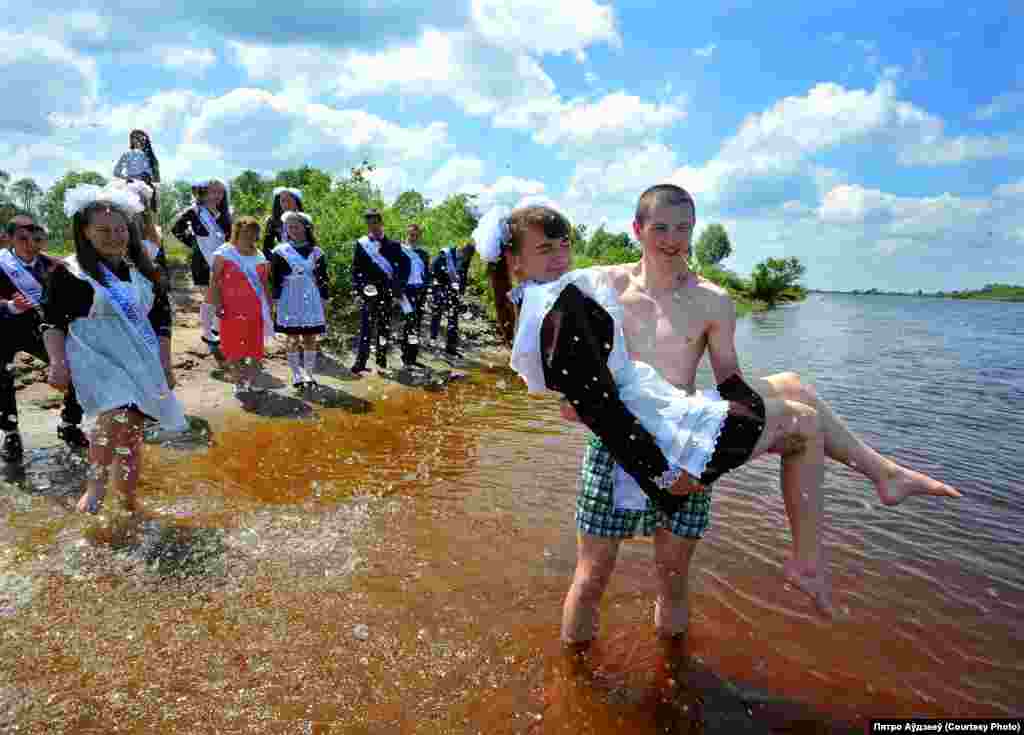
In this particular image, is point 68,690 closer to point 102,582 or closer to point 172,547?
point 102,582

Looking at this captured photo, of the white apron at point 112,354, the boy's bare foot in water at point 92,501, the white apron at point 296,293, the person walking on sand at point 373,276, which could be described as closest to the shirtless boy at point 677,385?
the white apron at point 112,354

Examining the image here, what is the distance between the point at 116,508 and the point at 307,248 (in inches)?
183

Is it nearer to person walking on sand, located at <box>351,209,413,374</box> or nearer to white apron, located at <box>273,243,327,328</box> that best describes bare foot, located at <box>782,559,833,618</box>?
white apron, located at <box>273,243,327,328</box>

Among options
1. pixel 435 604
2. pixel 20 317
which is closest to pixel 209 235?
pixel 20 317

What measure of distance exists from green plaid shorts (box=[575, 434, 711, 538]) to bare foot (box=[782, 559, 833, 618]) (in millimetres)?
400

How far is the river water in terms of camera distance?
255 cm

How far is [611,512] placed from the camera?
2684mm

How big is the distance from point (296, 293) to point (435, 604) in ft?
18.3

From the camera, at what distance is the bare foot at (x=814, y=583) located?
244cm

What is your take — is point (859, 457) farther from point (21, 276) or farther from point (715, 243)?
point (715, 243)

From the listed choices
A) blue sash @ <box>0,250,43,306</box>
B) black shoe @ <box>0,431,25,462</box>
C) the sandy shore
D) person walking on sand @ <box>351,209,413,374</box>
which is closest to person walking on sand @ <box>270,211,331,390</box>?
the sandy shore

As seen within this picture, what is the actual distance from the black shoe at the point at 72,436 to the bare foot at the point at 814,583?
5.84 metres

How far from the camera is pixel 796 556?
2.52 m

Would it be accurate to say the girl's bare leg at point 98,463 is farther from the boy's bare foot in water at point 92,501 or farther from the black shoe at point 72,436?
the black shoe at point 72,436
